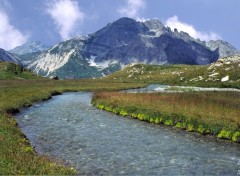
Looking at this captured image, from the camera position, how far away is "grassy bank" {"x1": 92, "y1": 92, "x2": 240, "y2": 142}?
115ft

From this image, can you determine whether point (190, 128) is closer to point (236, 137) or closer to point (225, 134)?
point (225, 134)

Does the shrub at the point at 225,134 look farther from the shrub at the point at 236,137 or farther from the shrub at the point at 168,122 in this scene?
the shrub at the point at 168,122

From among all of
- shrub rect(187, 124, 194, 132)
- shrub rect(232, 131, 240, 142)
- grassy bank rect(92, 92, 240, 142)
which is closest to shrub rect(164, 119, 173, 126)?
grassy bank rect(92, 92, 240, 142)

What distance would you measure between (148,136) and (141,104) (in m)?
16.0

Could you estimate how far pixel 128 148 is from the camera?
96.9 ft

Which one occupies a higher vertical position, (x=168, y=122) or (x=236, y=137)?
(x=168, y=122)

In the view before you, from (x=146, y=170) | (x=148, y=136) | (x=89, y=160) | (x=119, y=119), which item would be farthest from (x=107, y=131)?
(x=146, y=170)

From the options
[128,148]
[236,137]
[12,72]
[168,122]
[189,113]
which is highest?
[12,72]

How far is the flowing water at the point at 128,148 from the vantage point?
950 inches

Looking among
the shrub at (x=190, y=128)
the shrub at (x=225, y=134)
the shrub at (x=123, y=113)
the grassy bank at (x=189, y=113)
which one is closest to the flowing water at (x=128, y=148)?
the shrub at (x=225, y=134)

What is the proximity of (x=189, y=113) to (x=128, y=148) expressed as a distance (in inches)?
526

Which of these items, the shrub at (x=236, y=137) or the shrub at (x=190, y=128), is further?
→ the shrub at (x=190, y=128)

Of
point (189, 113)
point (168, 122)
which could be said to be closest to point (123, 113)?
point (168, 122)

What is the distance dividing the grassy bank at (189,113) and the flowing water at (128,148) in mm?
1513
